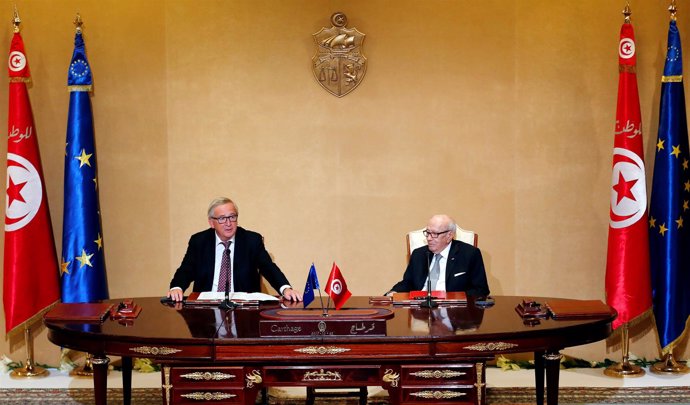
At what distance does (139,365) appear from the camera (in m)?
7.01

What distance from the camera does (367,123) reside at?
707 cm

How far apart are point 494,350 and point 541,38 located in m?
3.16

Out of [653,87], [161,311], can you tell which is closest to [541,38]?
[653,87]

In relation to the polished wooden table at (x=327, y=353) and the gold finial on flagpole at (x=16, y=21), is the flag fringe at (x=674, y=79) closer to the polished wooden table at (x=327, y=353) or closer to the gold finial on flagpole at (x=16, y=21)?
the polished wooden table at (x=327, y=353)

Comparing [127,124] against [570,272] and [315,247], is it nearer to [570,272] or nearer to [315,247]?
[315,247]

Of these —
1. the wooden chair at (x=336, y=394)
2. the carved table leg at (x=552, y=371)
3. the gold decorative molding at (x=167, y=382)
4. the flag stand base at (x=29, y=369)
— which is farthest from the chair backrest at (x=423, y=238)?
the flag stand base at (x=29, y=369)

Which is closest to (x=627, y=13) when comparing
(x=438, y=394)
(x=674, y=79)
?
(x=674, y=79)

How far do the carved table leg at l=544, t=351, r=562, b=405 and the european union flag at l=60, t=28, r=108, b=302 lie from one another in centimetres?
337

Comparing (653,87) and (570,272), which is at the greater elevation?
(653,87)

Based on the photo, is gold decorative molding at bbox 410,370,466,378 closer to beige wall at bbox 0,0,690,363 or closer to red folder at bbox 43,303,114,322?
red folder at bbox 43,303,114,322

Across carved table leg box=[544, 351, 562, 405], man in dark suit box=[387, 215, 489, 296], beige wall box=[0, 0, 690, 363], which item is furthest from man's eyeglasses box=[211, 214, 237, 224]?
carved table leg box=[544, 351, 562, 405]

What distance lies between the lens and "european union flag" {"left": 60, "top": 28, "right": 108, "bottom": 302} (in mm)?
6809

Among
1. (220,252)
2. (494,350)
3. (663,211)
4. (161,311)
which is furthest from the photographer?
(663,211)

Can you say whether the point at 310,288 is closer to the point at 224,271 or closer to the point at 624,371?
the point at 224,271
